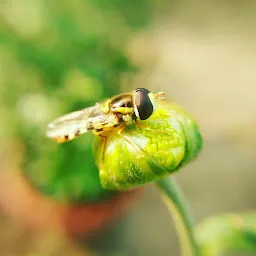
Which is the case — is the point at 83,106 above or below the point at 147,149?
above

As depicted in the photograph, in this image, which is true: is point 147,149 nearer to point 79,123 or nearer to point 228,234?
point 79,123

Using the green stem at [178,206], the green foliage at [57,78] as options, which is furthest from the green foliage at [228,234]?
the green foliage at [57,78]

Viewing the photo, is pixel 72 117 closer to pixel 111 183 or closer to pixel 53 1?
pixel 111 183

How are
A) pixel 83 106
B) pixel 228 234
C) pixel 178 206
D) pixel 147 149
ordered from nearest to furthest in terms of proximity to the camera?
1. pixel 147 149
2. pixel 178 206
3. pixel 228 234
4. pixel 83 106

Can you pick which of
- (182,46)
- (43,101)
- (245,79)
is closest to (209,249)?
(43,101)

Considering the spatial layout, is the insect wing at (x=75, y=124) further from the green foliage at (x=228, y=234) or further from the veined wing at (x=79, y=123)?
the green foliage at (x=228, y=234)

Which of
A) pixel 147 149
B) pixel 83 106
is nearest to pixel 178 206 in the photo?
pixel 147 149

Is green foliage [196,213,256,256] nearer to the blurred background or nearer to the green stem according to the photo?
the green stem
